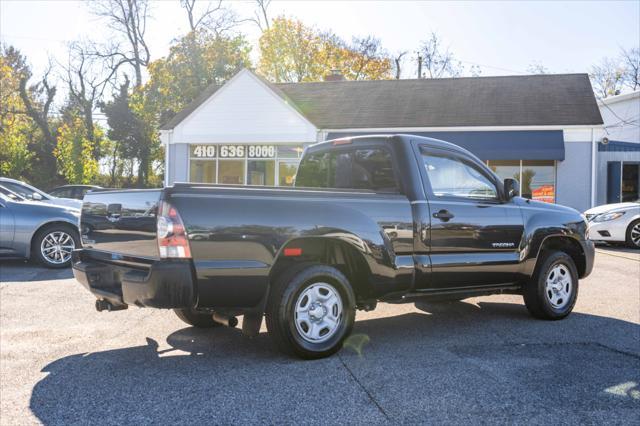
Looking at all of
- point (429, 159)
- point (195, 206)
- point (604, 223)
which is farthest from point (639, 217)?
point (195, 206)

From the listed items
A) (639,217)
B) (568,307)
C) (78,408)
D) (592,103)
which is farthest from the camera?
(592,103)

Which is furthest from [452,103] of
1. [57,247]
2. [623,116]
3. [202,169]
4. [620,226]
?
[57,247]

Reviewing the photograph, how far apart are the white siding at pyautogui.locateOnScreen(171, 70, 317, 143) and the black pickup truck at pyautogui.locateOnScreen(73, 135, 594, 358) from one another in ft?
53.1

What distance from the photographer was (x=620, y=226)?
45.4 ft

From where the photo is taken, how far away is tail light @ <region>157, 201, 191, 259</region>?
400 cm

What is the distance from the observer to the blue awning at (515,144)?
19844 millimetres

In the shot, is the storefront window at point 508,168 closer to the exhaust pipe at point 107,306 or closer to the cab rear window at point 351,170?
the cab rear window at point 351,170

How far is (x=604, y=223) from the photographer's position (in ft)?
46.0

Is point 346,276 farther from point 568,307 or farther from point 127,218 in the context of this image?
point 568,307

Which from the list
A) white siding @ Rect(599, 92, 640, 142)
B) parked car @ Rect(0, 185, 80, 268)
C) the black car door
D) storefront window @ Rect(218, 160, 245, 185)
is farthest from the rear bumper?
white siding @ Rect(599, 92, 640, 142)

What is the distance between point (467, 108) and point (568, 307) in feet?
56.3

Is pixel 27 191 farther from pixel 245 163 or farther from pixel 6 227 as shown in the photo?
pixel 245 163

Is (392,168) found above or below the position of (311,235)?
above

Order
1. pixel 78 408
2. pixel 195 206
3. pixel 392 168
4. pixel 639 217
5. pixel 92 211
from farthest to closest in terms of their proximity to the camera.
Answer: pixel 639 217, pixel 392 168, pixel 92 211, pixel 195 206, pixel 78 408
